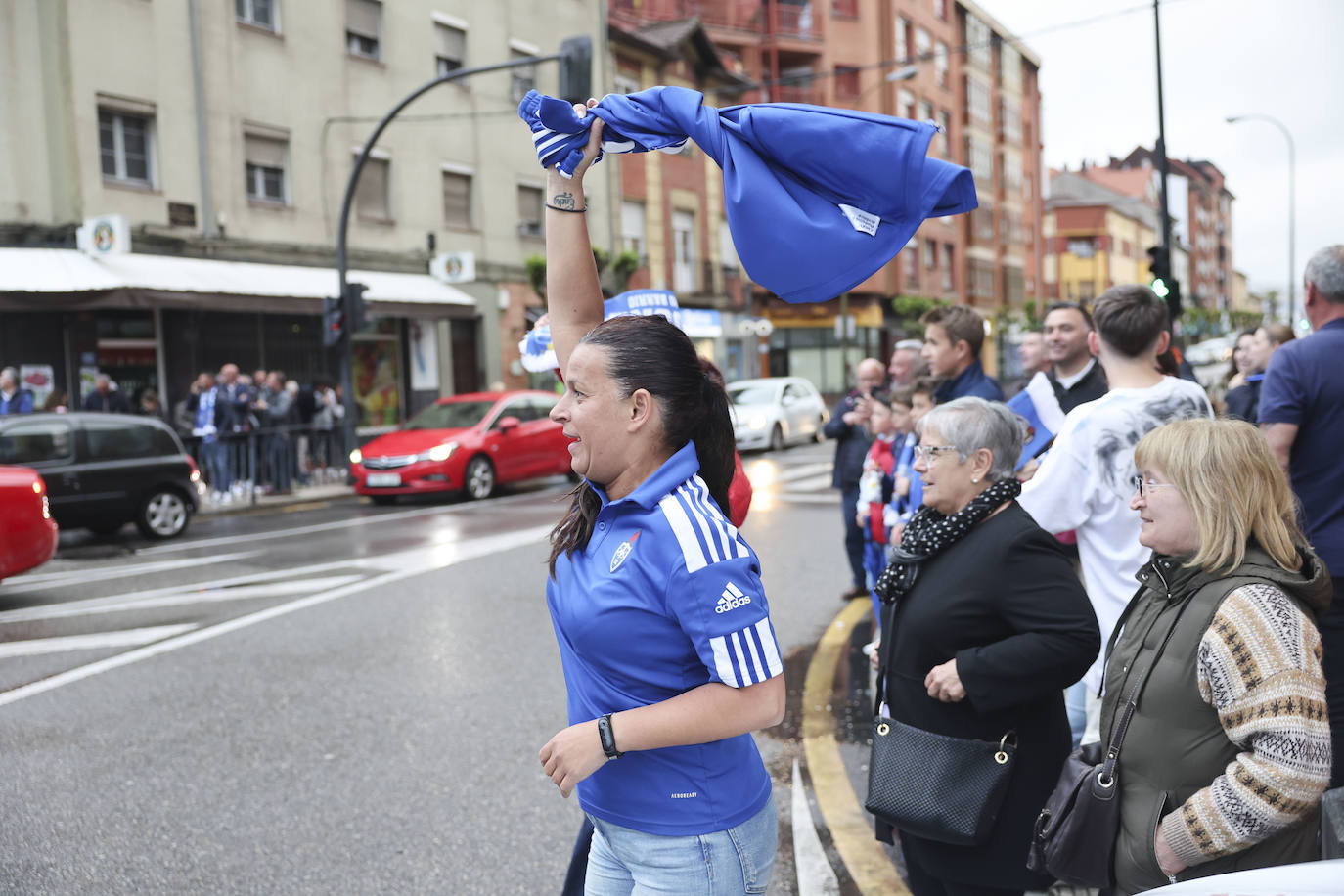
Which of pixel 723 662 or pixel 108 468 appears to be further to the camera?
pixel 108 468

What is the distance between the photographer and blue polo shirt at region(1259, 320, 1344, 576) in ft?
12.2

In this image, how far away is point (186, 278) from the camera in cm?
1816

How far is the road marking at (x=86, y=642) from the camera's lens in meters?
7.22

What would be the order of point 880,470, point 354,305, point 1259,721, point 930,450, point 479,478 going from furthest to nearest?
point 354,305 → point 479,478 → point 880,470 → point 930,450 → point 1259,721

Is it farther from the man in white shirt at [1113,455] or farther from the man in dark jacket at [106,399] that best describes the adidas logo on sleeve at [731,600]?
the man in dark jacket at [106,399]

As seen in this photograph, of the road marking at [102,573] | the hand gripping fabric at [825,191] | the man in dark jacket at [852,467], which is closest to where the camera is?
the hand gripping fabric at [825,191]

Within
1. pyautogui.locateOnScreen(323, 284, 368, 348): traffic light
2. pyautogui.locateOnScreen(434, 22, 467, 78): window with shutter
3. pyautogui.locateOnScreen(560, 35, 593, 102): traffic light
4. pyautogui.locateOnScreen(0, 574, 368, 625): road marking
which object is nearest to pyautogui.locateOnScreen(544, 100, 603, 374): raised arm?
pyautogui.locateOnScreen(0, 574, 368, 625): road marking

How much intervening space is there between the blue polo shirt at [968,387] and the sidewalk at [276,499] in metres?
12.4

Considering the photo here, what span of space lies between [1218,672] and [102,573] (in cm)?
1031

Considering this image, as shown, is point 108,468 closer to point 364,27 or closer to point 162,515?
point 162,515

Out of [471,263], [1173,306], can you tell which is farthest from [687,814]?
[471,263]

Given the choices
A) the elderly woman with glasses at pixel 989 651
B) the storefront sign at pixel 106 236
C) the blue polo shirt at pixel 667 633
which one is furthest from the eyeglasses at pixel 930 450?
the storefront sign at pixel 106 236

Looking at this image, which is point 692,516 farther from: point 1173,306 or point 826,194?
point 1173,306

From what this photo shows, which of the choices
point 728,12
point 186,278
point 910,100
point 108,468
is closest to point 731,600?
point 108,468
